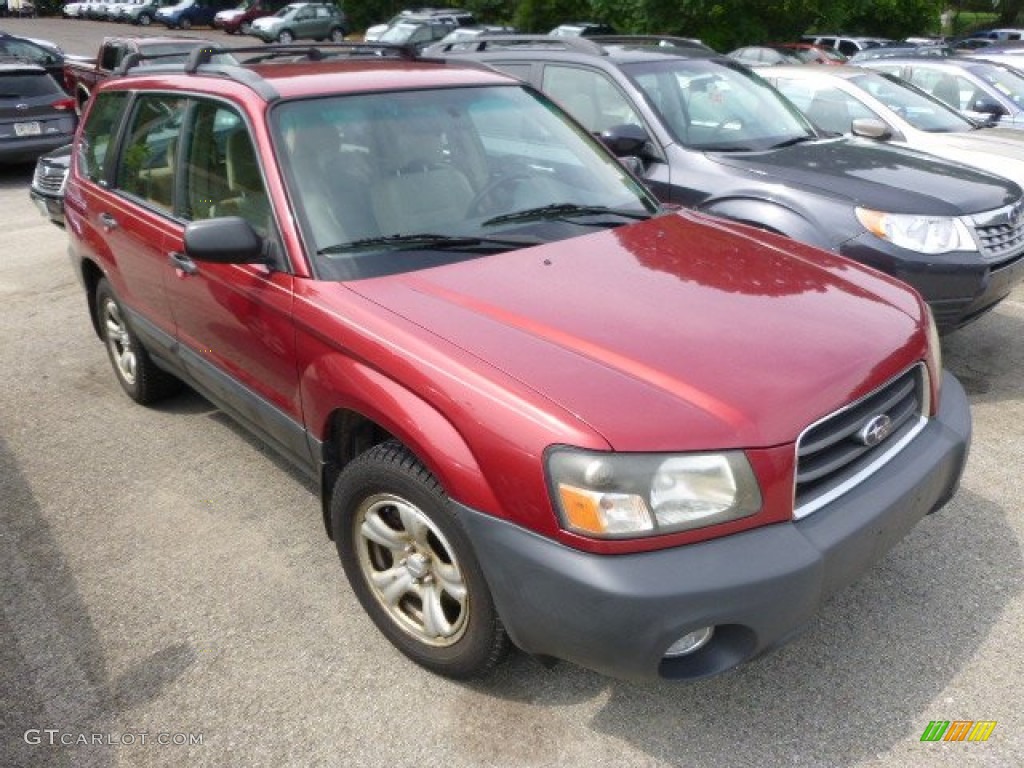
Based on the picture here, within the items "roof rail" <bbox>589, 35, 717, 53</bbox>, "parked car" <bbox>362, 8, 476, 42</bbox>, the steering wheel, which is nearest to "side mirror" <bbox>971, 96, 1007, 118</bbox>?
"roof rail" <bbox>589, 35, 717, 53</bbox>

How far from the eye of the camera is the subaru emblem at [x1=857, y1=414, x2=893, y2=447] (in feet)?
7.80

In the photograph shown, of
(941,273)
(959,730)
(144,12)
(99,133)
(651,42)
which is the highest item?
(144,12)

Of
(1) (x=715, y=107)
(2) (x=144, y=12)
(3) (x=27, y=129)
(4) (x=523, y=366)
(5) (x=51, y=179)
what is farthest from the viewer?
(2) (x=144, y=12)

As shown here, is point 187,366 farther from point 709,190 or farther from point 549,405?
point 709,190

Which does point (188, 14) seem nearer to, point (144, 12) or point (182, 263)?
point (144, 12)

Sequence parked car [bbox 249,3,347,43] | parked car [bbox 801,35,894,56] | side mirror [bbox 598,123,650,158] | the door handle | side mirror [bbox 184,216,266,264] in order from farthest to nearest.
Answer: parked car [bbox 249,3,347,43], parked car [bbox 801,35,894,56], side mirror [bbox 598,123,650,158], the door handle, side mirror [bbox 184,216,266,264]

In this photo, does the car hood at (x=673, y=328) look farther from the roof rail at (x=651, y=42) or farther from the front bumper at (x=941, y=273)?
the roof rail at (x=651, y=42)

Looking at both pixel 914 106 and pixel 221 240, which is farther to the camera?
pixel 914 106

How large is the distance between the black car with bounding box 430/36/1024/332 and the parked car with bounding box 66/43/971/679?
50.1 inches

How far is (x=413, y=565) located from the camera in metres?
2.61

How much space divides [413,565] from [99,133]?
10.6 feet

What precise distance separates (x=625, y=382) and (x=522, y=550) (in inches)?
19.6

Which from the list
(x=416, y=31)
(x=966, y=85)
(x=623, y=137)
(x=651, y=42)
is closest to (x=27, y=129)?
(x=651, y=42)

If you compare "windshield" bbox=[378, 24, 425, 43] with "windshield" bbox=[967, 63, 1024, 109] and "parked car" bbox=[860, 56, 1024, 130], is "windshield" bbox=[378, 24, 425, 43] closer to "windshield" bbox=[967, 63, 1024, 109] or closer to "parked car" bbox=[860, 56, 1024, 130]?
"parked car" bbox=[860, 56, 1024, 130]
